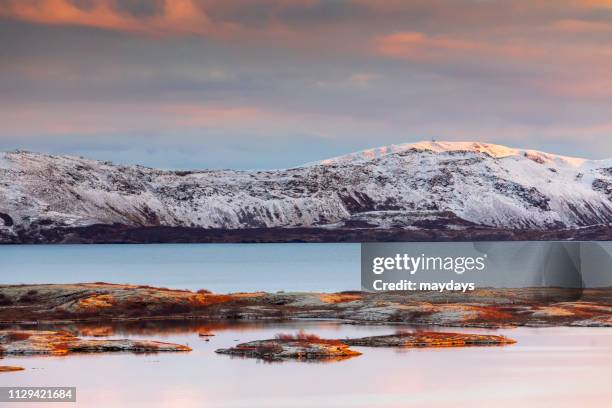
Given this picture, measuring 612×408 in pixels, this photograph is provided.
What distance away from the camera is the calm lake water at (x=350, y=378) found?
40844mm

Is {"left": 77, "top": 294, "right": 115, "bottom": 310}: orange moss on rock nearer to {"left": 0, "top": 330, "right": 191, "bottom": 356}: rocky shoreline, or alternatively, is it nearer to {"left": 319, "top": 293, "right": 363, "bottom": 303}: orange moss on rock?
{"left": 319, "top": 293, "right": 363, "bottom": 303}: orange moss on rock

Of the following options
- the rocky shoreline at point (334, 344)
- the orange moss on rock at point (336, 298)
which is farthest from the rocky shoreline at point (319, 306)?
the rocky shoreline at point (334, 344)

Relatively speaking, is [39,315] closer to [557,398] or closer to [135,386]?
[135,386]

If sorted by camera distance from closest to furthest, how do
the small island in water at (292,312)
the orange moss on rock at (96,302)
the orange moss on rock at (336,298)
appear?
the small island in water at (292,312) < the orange moss on rock at (96,302) < the orange moss on rock at (336,298)

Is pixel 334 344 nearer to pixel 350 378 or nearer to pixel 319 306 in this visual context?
pixel 350 378

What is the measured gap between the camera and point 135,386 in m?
42.8

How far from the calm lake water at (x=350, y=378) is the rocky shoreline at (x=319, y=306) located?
34.3 feet

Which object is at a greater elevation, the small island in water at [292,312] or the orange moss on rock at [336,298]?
the orange moss on rock at [336,298]

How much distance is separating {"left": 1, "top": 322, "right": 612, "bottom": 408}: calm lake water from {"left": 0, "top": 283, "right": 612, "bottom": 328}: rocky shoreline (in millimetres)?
10466

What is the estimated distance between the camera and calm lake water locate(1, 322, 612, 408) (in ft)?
134

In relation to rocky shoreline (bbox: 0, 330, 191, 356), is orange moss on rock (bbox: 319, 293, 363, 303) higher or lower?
higher

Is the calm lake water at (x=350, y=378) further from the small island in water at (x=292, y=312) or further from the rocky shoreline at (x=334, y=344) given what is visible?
the small island in water at (x=292, y=312)

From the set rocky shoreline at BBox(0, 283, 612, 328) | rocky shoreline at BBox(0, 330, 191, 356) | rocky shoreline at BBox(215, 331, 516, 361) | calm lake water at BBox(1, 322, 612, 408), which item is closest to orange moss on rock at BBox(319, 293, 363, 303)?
rocky shoreline at BBox(0, 283, 612, 328)

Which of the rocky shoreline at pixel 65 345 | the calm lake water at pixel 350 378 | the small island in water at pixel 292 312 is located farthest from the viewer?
the small island in water at pixel 292 312
